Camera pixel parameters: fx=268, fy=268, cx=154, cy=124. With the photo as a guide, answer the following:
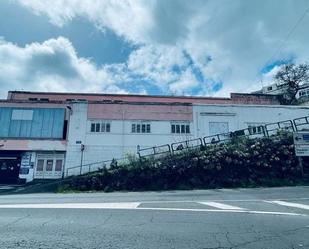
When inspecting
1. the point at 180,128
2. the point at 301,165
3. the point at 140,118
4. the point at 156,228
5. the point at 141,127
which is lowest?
the point at 156,228

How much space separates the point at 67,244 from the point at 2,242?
126 centimetres

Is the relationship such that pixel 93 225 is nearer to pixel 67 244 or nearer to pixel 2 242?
pixel 67 244

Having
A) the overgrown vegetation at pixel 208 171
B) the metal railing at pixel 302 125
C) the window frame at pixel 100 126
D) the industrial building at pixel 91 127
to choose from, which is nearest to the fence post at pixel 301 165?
the overgrown vegetation at pixel 208 171

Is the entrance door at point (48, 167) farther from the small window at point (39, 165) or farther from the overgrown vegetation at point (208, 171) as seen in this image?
the overgrown vegetation at point (208, 171)

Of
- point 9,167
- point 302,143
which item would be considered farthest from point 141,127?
point 302,143

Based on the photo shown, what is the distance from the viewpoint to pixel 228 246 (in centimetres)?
471

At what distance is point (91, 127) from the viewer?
29.9 meters

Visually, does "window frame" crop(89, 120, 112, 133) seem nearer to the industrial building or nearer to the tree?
the industrial building

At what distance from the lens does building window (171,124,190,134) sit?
30469mm

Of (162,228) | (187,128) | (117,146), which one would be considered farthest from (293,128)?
(162,228)

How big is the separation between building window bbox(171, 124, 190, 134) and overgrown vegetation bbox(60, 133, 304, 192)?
32.8ft

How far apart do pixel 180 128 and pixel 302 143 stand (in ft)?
47.1

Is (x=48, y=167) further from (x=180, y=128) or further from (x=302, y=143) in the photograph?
(x=302, y=143)

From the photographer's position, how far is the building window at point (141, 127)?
99.1 feet
